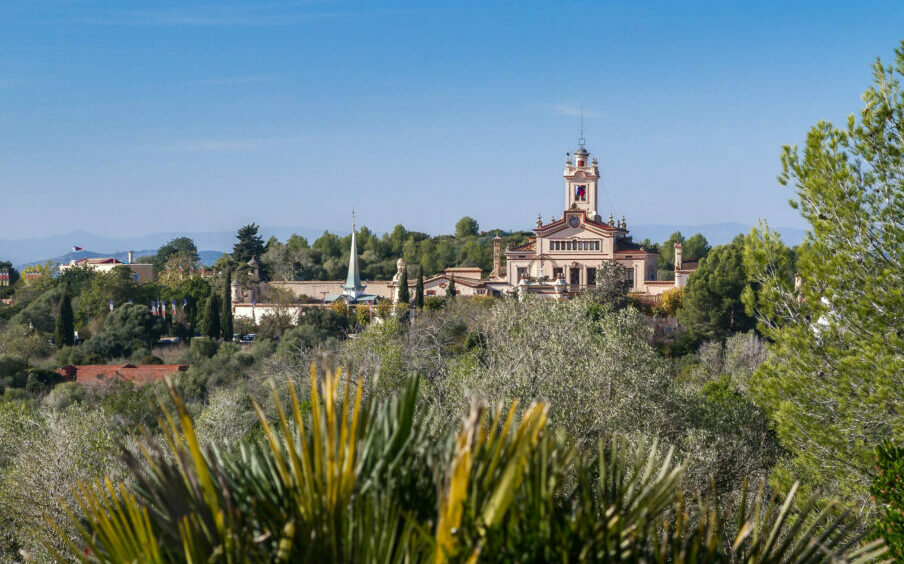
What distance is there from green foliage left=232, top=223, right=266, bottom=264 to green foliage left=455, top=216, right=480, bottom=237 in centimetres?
2940

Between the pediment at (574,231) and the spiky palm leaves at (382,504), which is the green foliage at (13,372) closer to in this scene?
the spiky palm leaves at (382,504)

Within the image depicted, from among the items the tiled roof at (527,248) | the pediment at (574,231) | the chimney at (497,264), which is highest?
the pediment at (574,231)

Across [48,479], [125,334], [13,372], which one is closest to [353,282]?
[125,334]

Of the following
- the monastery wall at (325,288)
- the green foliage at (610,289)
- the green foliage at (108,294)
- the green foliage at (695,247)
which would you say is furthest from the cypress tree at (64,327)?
the green foliage at (695,247)

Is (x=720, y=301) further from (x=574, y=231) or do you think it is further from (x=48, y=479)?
(x=48, y=479)

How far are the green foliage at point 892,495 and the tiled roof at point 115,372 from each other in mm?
26937

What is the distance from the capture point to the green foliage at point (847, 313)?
9.16 m

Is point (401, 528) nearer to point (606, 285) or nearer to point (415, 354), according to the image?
point (415, 354)

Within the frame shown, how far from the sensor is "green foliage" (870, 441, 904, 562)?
5.91m

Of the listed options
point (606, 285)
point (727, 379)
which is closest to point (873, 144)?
point (727, 379)

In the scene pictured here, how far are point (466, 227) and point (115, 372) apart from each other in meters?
63.5

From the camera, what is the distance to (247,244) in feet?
216

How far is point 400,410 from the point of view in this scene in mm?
3334

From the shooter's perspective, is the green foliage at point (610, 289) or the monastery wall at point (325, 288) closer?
the green foliage at point (610, 289)
